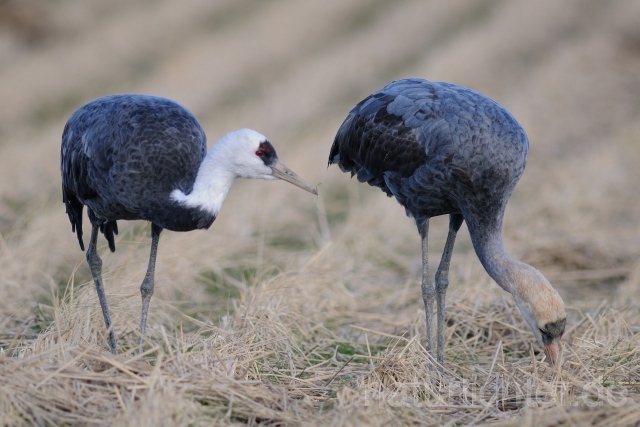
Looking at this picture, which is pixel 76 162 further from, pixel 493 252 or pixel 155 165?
pixel 493 252

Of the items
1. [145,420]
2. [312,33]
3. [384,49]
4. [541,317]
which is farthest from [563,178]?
[312,33]

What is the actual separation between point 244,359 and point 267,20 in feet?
58.0

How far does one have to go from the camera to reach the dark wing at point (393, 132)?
5512 mm

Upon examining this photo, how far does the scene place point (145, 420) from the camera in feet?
12.3

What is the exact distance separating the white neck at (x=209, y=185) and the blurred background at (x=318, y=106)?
1070mm

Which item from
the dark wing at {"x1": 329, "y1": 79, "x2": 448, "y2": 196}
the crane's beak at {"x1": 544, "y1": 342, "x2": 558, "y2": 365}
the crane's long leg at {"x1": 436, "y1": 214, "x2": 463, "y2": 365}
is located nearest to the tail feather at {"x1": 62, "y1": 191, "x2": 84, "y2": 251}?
the dark wing at {"x1": 329, "y1": 79, "x2": 448, "y2": 196}

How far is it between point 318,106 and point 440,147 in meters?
10.6

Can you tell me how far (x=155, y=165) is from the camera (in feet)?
17.0

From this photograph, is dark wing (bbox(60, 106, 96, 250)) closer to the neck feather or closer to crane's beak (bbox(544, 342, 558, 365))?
the neck feather

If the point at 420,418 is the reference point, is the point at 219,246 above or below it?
above

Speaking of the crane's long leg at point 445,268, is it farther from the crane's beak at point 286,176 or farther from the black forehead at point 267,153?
the black forehead at point 267,153

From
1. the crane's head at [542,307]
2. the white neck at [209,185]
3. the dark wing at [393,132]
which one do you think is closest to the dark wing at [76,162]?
the white neck at [209,185]

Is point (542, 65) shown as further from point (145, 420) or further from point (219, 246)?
point (145, 420)

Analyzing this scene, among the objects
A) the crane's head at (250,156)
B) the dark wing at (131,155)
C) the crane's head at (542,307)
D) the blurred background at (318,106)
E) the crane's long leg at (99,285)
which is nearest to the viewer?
the crane's head at (542,307)
